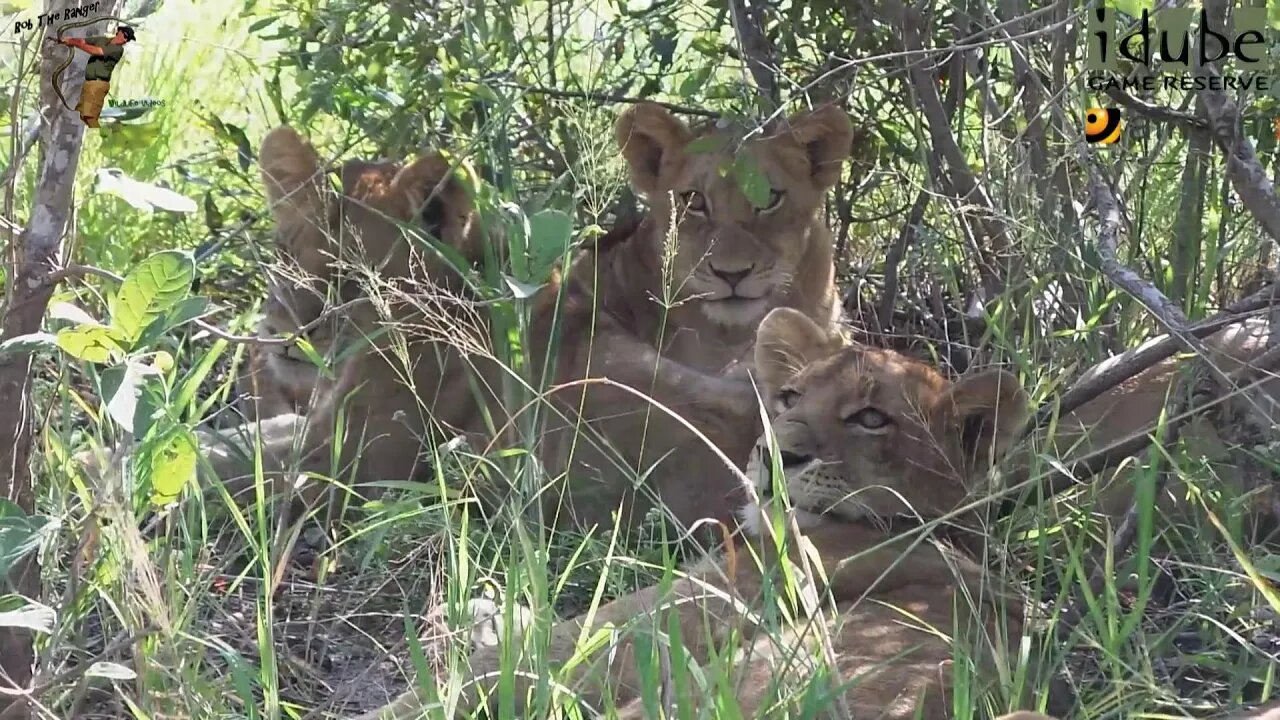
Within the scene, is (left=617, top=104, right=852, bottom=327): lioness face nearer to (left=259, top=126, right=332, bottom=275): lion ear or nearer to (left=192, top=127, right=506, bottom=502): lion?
(left=192, top=127, right=506, bottom=502): lion

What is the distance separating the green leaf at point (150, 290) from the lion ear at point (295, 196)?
177 cm

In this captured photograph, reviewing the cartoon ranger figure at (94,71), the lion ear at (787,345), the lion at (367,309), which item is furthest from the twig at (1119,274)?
the cartoon ranger figure at (94,71)

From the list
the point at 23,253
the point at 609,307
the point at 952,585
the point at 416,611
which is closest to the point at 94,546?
the point at 23,253

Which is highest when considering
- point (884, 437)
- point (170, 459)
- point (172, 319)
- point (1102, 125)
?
point (1102, 125)

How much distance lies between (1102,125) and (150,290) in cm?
229

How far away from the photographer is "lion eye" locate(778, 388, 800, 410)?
3.45m

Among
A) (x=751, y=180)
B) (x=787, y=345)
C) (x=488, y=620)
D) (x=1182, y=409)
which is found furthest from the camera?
A: (x=751, y=180)

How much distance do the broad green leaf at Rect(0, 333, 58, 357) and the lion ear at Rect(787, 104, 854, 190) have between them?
230 centimetres

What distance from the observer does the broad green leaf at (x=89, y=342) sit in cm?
218

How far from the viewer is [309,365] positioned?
433 cm

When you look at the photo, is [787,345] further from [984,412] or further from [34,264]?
[34,264]

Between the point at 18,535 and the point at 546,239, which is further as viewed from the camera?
the point at 546,239

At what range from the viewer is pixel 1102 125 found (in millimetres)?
3729

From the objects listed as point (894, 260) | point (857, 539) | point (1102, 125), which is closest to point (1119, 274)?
point (857, 539)
